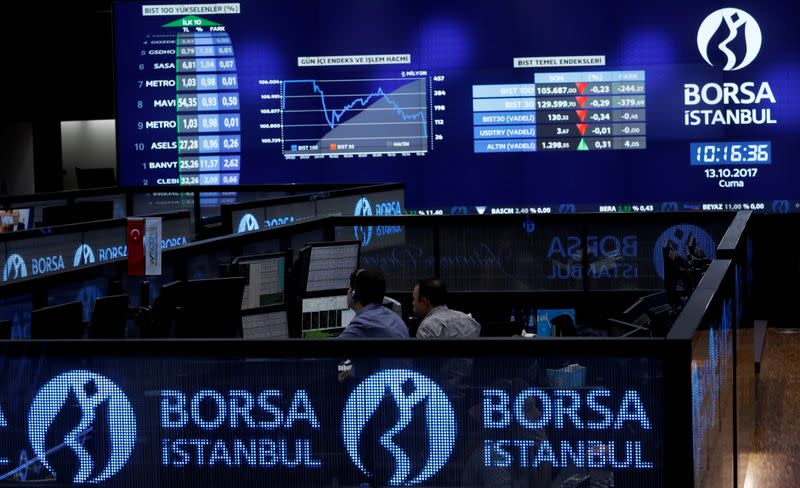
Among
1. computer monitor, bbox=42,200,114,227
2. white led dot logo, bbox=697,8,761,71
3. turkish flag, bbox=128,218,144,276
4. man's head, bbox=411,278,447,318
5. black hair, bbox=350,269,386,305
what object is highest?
white led dot logo, bbox=697,8,761,71

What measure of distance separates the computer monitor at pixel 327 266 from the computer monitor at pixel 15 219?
15.8 feet

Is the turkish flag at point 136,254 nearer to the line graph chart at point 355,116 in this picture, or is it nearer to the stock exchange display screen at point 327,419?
the stock exchange display screen at point 327,419

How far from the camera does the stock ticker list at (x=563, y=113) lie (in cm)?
1048

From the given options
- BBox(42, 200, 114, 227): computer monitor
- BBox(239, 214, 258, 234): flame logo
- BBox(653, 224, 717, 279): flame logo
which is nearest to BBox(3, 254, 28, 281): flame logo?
BBox(239, 214, 258, 234): flame logo

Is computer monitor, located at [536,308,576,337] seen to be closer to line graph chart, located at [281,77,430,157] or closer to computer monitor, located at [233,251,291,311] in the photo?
computer monitor, located at [233,251,291,311]

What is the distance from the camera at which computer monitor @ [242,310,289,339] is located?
545 centimetres

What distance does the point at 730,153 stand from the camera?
10.4 m

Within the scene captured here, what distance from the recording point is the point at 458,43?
10633mm

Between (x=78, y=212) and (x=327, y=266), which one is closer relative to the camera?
(x=327, y=266)

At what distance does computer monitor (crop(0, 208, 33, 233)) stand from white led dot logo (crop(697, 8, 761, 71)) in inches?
229

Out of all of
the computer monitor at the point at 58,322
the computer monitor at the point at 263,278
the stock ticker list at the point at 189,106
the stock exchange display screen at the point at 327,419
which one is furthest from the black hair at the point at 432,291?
the stock ticker list at the point at 189,106

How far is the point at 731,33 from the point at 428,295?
5866mm

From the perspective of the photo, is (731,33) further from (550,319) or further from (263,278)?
(263,278)

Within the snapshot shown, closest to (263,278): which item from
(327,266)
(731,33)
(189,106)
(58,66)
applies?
(327,266)
